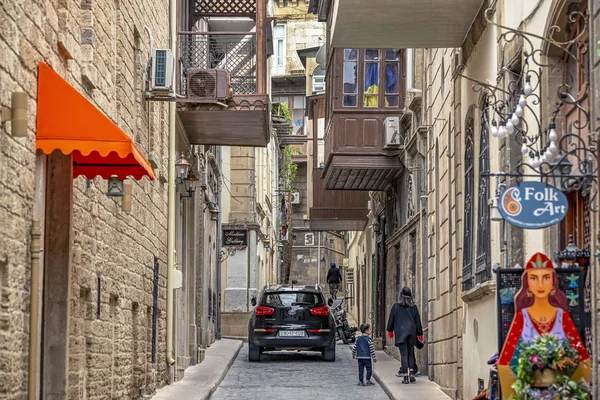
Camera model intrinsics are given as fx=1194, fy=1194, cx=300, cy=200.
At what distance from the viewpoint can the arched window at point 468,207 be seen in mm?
15102

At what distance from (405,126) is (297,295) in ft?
14.0

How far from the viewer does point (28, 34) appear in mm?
9359

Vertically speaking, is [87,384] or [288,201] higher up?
[288,201]

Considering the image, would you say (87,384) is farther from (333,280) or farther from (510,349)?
(333,280)

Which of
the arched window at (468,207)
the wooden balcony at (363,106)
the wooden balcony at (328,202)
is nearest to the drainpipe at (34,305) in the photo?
the arched window at (468,207)

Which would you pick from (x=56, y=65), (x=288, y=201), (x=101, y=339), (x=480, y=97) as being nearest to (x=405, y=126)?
(x=480, y=97)

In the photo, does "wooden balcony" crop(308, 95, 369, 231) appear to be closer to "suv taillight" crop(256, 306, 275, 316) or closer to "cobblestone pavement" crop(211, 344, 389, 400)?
"cobblestone pavement" crop(211, 344, 389, 400)

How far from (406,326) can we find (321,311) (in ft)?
16.3

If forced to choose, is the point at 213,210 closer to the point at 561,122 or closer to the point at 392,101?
the point at 392,101

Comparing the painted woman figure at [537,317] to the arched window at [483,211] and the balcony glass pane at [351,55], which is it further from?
the balcony glass pane at [351,55]

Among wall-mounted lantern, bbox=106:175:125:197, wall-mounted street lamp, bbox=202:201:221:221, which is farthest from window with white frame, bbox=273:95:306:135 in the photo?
wall-mounted lantern, bbox=106:175:125:197

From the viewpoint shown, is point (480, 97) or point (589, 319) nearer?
point (589, 319)

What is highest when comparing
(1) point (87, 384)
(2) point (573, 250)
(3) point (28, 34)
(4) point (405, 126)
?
(4) point (405, 126)

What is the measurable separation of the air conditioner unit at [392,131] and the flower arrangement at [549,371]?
15.3m
